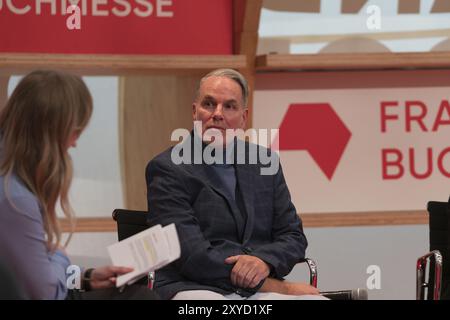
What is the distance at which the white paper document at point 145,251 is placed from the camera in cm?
248

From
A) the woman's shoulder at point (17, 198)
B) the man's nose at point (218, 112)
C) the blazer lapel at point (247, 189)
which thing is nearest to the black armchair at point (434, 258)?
the blazer lapel at point (247, 189)

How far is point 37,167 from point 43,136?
88 mm

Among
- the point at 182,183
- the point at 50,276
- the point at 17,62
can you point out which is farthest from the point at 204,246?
the point at 17,62

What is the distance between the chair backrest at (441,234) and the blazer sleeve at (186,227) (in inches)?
46.3

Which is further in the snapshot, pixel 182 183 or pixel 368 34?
pixel 368 34

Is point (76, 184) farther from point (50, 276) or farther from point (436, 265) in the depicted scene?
point (50, 276)

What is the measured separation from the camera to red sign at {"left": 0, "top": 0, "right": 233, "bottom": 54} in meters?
5.63

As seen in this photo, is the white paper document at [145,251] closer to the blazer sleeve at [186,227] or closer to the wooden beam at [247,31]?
the blazer sleeve at [186,227]

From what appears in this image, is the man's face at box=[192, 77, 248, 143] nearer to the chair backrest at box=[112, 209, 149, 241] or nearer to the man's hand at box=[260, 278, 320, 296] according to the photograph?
the chair backrest at box=[112, 209, 149, 241]

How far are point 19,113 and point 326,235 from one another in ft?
12.7

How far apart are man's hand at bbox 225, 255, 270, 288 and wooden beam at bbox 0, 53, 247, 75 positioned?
2464 mm

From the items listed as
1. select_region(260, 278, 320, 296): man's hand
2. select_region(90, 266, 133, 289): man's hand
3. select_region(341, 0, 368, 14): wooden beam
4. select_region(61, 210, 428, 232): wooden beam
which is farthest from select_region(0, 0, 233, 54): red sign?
select_region(90, 266, 133, 289): man's hand
